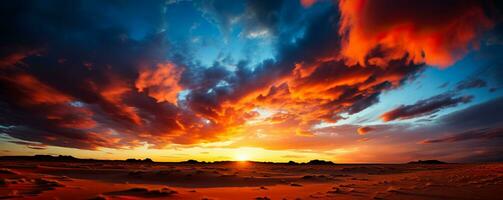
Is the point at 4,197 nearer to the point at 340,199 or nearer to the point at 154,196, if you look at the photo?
the point at 154,196

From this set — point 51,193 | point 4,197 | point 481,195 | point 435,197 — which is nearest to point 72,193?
point 51,193

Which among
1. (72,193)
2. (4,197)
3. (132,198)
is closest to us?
(4,197)

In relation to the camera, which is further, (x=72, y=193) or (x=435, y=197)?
(x=435, y=197)

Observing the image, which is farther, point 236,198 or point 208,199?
point 236,198

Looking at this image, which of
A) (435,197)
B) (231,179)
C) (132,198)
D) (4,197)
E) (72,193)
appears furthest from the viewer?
(231,179)

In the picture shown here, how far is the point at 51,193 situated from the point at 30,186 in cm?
215

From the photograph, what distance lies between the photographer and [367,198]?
9312 mm

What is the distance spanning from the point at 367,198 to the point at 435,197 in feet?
8.63

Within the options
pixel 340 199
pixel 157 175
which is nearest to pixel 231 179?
pixel 157 175

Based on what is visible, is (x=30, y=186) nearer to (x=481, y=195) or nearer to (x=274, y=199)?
(x=274, y=199)

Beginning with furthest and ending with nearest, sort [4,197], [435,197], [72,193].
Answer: [435,197] < [72,193] < [4,197]

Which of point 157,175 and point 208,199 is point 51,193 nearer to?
point 208,199

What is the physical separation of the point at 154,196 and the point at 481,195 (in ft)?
39.7

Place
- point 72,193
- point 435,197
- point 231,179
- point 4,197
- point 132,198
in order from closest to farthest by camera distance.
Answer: point 4,197 → point 132,198 → point 72,193 → point 435,197 → point 231,179
